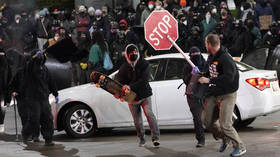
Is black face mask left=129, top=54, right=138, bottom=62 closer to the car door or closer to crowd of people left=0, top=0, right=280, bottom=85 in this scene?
the car door

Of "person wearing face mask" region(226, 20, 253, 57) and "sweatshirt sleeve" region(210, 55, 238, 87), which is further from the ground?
"person wearing face mask" region(226, 20, 253, 57)

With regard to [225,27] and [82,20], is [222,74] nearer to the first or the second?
[225,27]

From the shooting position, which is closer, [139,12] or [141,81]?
[141,81]

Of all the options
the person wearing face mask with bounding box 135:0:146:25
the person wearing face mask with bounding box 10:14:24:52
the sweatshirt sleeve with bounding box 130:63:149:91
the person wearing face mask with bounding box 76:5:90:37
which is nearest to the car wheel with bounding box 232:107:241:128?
the sweatshirt sleeve with bounding box 130:63:149:91

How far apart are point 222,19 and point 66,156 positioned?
39.1 ft

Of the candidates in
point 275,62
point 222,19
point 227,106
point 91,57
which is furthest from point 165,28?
point 222,19

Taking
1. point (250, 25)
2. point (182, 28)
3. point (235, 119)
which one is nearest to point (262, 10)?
point (250, 25)

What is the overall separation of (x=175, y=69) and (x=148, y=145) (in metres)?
1.87

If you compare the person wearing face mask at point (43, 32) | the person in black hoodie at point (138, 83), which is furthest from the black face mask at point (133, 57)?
the person wearing face mask at point (43, 32)

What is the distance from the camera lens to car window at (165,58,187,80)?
12.6 metres

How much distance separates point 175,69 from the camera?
1268cm

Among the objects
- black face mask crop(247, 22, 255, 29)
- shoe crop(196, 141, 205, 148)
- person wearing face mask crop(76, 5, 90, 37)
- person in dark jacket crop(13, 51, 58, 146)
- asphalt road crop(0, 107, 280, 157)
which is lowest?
asphalt road crop(0, 107, 280, 157)

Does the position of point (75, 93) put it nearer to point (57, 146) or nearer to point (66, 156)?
point (57, 146)

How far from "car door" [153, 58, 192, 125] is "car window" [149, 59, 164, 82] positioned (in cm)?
13
